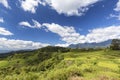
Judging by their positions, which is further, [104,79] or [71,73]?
[71,73]

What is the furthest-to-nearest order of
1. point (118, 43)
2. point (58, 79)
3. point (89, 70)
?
point (118, 43)
point (89, 70)
point (58, 79)

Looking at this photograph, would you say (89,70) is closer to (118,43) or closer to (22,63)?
(118,43)

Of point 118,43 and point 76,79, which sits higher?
point 118,43

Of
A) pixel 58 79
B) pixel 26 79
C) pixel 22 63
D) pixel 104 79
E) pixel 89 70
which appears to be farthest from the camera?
pixel 22 63

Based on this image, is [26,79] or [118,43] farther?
[118,43]

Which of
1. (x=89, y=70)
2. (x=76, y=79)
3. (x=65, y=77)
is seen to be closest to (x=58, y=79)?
(x=65, y=77)

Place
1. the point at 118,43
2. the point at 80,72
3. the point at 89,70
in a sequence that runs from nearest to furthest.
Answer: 1. the point at 80,72
2. the point at 89,70
3. the point at 118,43

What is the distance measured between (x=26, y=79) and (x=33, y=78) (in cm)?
216

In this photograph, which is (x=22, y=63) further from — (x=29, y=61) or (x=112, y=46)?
(x=112, y=46)

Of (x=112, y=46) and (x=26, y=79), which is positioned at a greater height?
(x=112, y=46)

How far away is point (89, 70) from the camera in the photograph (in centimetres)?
3275

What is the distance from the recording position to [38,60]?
627 feet

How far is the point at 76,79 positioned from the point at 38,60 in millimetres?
170474

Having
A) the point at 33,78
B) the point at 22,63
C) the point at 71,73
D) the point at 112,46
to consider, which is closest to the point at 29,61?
the point at 22,63
